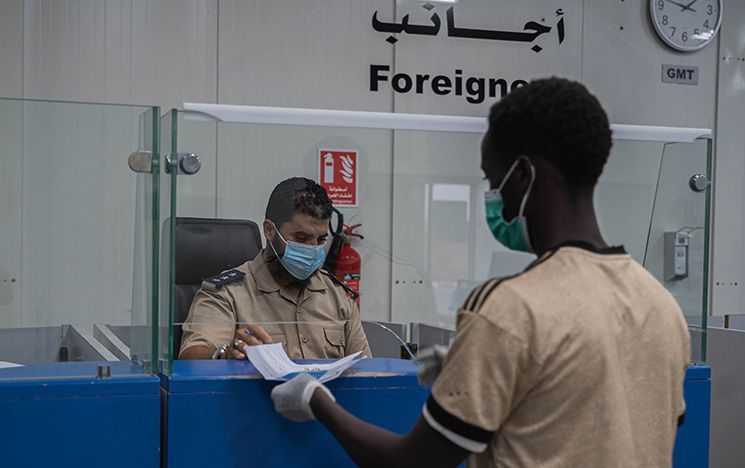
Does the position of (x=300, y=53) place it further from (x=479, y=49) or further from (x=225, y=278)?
(x=225, y=278)

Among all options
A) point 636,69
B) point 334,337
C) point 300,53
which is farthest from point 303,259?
point 636,69

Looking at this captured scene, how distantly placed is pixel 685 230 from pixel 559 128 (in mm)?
929

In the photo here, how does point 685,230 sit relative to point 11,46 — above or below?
below

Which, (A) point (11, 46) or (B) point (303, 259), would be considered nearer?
(B) point (303, 259)

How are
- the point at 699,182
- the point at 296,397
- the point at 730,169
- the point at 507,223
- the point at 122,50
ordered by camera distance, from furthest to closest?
1. the point at 730,169
2. the point at 122,50
3. the point at 699,182
4. the point at 296,397
5. the point at 507,223

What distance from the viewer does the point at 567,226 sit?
1.07m

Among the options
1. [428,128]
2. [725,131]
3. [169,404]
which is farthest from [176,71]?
[725,131]

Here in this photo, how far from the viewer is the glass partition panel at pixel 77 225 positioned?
149cm

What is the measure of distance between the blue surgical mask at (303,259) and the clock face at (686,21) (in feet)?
9.04

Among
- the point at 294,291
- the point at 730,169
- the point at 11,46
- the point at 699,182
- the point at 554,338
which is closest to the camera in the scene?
the point at 554,338

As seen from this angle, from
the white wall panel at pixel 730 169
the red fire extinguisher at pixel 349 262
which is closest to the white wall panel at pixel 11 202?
the red fire extinguisher at pixel 349 262

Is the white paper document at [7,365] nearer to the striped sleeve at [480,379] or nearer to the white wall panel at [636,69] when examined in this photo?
the striped sleeve at [480,379]

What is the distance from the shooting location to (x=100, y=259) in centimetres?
157

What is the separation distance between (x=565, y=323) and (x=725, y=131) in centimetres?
382
